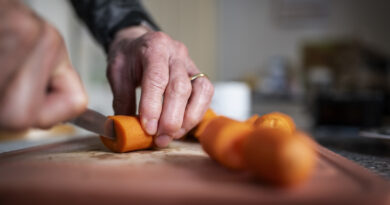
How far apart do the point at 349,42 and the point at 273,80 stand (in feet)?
3.87

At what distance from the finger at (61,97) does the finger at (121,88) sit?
48cm

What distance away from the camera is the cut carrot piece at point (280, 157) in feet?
1.43

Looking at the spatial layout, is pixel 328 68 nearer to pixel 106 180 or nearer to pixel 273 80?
pixel 273 80

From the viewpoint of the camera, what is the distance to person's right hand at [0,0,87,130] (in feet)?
1.52

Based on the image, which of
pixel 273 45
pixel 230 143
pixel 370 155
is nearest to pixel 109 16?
pixel 230 143

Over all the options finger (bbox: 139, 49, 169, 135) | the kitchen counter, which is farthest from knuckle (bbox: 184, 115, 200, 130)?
the kitchen counter

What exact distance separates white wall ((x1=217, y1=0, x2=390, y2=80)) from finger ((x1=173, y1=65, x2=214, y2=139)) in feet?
12.5

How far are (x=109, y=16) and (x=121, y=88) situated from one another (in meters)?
0.36

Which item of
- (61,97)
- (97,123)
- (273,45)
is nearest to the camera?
(61,97)

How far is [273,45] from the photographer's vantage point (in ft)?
15.2

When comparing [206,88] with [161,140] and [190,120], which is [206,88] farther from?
[161,140]

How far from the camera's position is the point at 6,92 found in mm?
470

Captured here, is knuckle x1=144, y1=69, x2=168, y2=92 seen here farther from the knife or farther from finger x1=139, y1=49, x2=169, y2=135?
the knife

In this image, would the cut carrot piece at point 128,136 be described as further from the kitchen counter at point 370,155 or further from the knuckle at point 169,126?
the kitchen counter at point 370,155
